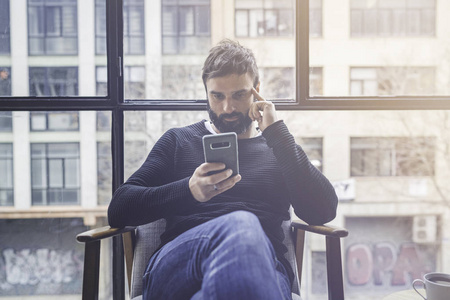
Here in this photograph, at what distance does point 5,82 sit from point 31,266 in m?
0.95

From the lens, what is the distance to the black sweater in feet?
3.95

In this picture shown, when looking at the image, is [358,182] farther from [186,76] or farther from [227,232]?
[227,232]

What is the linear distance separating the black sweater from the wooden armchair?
0.07 metres

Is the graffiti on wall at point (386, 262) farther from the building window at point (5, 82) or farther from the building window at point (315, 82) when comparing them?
the building window at point (5, 82)

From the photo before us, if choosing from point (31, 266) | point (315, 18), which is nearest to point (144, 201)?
point (31, 266)

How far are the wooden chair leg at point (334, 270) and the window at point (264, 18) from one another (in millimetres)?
1127

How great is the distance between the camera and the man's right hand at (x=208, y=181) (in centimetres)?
113

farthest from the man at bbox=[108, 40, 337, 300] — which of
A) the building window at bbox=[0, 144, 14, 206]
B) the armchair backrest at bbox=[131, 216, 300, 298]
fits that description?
the building window at bbox=[0, 144, 14, 206]

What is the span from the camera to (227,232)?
912 millimetres

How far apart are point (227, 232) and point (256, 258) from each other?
0.11 meters

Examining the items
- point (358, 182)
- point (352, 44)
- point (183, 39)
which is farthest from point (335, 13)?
point (358, 182)

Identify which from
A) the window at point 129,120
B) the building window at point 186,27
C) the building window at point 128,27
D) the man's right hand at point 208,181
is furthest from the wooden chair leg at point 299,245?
the building window at point 128,27

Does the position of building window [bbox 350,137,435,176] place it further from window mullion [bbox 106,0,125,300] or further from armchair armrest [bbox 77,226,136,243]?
armchair armrest [bbox 77,226,136,243]

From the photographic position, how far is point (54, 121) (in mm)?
1849
